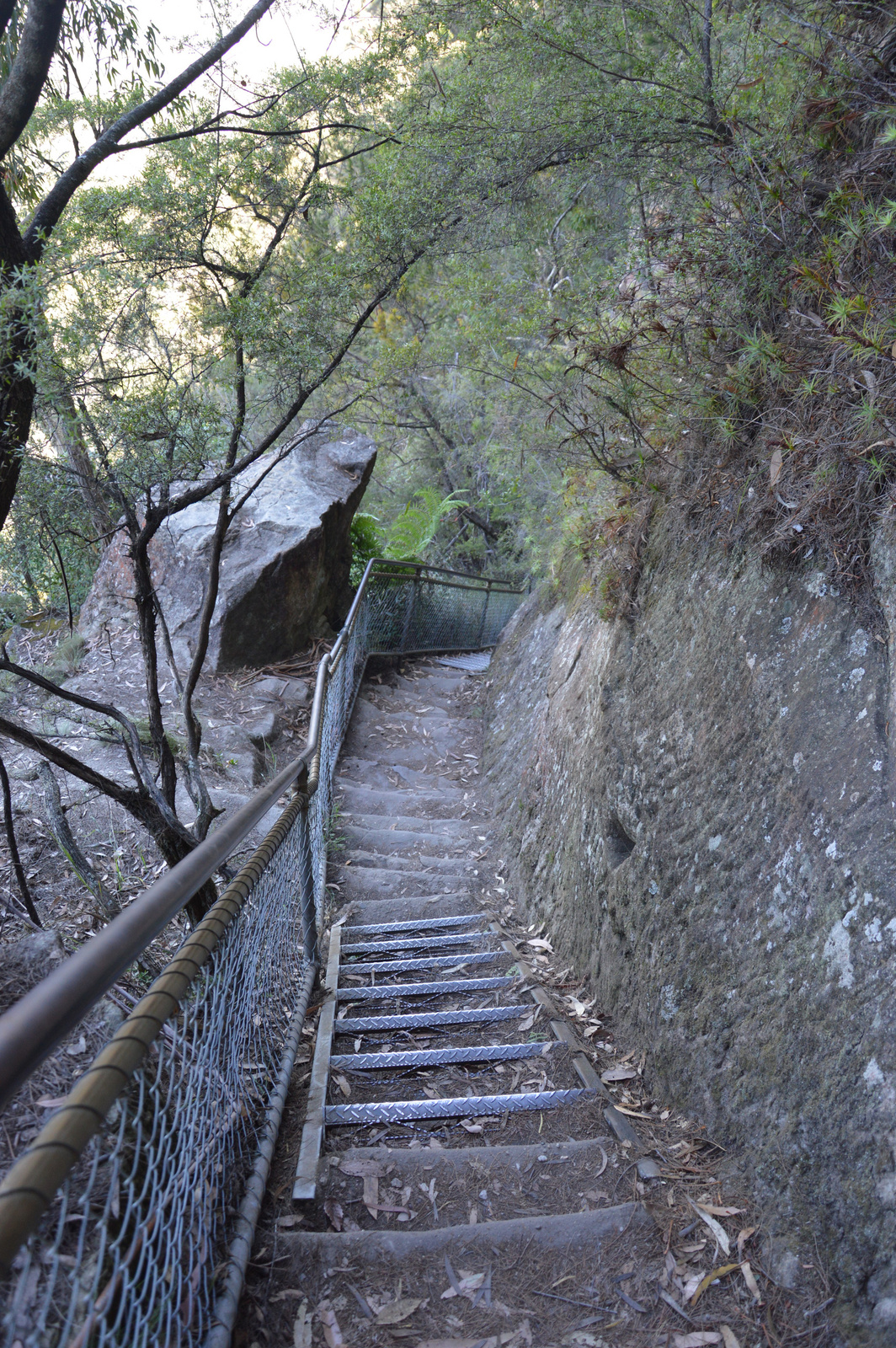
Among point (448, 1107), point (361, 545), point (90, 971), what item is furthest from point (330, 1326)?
point (361, 545)

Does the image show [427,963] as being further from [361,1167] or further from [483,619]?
[483,619]

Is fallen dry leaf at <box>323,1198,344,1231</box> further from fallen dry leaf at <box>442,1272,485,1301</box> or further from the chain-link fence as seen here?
fallen dry leaf at <box>442,1272,485,1301</box>

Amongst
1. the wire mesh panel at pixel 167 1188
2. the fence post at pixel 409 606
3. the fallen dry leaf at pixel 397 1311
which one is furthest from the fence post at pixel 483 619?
the fallen dry leaf at pixel 397 1311

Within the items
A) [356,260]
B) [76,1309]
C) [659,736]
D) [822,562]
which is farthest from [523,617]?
[76,1309]

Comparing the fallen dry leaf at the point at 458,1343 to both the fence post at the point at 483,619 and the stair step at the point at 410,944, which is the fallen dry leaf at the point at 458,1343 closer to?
the stair step at the point at 410,944

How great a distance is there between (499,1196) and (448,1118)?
1.31 ft

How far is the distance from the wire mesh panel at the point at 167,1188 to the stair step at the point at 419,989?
973 mm

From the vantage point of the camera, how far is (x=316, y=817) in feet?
13.8

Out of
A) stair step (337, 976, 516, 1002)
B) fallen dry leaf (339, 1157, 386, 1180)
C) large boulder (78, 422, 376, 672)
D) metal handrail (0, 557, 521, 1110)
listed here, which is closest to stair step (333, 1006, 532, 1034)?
stair step (337, 976, 516, 1002)

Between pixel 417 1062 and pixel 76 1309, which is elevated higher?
pixel 76 1309

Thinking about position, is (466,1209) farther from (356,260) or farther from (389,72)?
(389,72)

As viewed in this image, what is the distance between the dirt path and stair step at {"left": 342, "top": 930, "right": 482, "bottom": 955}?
0.04 meters

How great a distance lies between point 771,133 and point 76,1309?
4.33 metres

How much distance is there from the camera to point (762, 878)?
8.40 ft
